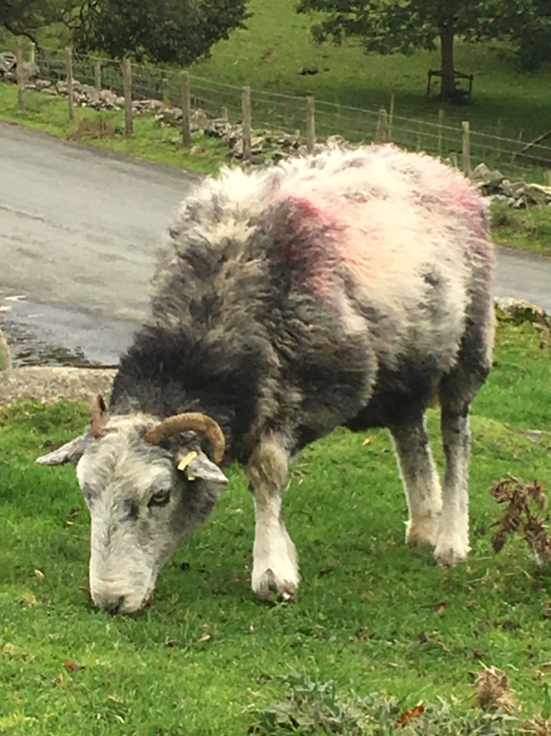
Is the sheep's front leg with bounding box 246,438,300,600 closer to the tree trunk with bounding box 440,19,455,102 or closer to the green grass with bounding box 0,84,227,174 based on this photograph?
the green grass with bounding box 0,84,227,174

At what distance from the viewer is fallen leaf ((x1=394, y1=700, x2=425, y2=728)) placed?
4641mm

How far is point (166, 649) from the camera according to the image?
5711 millimetres

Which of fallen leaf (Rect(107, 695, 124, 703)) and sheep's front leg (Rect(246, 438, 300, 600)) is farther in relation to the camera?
sheep's front leg (Rect(246, 438, 300, 600))

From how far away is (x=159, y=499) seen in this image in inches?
245

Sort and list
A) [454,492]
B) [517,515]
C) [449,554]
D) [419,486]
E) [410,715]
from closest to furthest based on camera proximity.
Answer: [410,715] → [517,515] → [449,554] → [454,492] → [419,486]

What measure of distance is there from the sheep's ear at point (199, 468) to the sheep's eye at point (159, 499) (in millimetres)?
174

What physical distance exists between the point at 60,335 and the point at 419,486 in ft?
22.0

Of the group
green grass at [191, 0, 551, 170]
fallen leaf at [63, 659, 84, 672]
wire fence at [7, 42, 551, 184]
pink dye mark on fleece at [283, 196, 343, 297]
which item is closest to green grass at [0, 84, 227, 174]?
wire fence at [7, 42, 551, 184]

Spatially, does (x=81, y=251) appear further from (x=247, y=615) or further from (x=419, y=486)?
(x=247, y=615)

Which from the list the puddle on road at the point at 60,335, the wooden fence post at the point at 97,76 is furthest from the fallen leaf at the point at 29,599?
the wooden fence post at the point at 97,76

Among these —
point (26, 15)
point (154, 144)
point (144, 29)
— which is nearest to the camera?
point (154, 144)

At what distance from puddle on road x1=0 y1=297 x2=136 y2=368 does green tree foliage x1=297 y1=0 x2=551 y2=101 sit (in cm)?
2236

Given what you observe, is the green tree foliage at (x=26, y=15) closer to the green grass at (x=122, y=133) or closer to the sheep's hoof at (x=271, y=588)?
the green grass at (x=122, y=133)

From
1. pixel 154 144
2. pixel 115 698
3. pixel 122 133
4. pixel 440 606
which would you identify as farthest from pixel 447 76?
pixel 115 698
